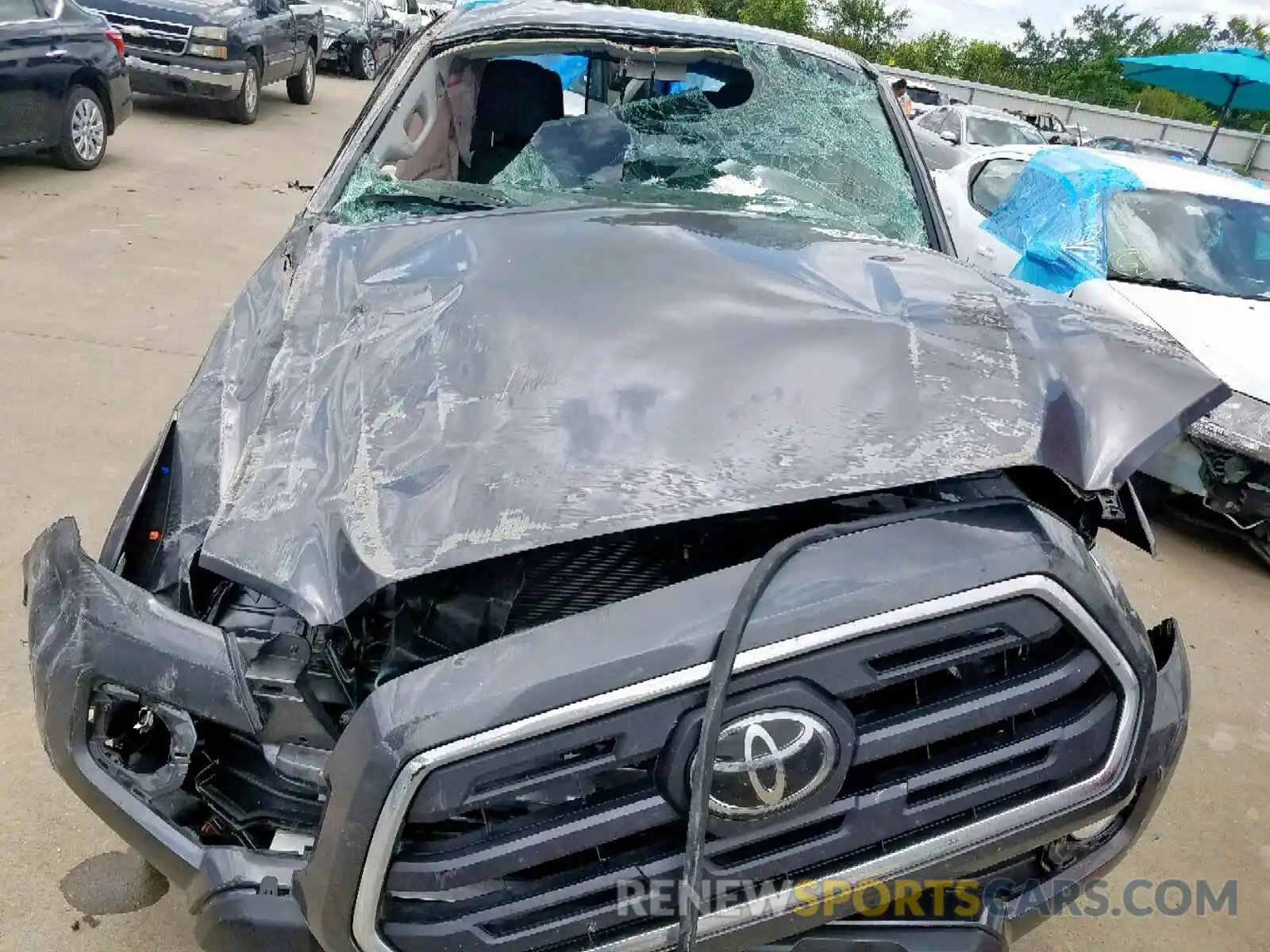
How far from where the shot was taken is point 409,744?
4.43 feet

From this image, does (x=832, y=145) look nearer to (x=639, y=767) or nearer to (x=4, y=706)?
(x=639, y=767)

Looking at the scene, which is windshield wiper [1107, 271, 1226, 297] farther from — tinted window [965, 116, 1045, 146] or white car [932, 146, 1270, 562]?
tinted window [965, 116, 1045, 146]

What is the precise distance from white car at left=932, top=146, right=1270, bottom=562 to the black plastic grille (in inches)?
114

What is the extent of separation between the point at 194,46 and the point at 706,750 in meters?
10.9

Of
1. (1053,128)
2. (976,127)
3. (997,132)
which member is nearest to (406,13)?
(1053,128)

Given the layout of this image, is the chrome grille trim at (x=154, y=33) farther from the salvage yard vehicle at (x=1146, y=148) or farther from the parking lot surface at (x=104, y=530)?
the salvage yard vehicle at (x=1146, y=148)

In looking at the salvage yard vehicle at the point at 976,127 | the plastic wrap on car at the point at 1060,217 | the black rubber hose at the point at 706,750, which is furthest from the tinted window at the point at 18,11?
the salvage yard vehicle at the point at 976,127

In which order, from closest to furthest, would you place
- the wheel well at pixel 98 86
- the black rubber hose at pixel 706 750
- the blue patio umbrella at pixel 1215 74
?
1. the black rubber hose at pixel 706 750
2. the wheel well at pixel 98 86
3. the blue patio umbrella at pixel 1215 74

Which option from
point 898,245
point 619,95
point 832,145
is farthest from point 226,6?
point 898,245

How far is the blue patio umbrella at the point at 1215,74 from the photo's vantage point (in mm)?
13773

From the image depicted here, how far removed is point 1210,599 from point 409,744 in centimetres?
390

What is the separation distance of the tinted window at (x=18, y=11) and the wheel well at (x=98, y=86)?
43 centimetres

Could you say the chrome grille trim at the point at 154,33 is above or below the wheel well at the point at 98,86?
above

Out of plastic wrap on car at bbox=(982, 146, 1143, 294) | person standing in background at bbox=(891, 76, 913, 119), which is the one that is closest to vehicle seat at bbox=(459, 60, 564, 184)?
person standing in background at bbox=(891, 76, 913, 119)
